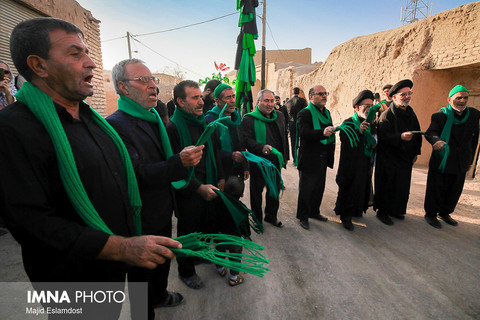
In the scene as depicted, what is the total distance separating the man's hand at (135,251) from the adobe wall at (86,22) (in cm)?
750

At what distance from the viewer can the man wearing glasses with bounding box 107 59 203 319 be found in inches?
59.4

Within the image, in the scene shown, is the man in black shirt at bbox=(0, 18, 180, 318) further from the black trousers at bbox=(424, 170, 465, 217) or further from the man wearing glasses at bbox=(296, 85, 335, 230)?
the black trousers at bbox=(424, 170, 465, 217)

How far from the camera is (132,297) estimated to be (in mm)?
1733

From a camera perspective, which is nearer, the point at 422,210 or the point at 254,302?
the point at 254,302

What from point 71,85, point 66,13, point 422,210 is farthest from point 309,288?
point 66,13

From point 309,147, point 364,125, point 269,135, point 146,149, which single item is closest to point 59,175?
point 146,149

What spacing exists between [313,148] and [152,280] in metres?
2.62

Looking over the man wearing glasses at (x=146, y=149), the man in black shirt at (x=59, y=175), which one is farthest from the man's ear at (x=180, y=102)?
the man in black shirt at (x=59, y=175)

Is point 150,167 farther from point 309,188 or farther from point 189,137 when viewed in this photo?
point 309,188

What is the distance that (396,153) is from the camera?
12.0 ft

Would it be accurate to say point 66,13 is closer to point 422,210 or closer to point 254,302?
point 254,302

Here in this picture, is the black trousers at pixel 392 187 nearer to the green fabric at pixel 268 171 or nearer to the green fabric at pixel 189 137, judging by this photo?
the green fabric at pixel 268 171

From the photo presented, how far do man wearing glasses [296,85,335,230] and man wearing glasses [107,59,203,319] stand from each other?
2.24 m

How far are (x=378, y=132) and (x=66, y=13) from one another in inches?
334
